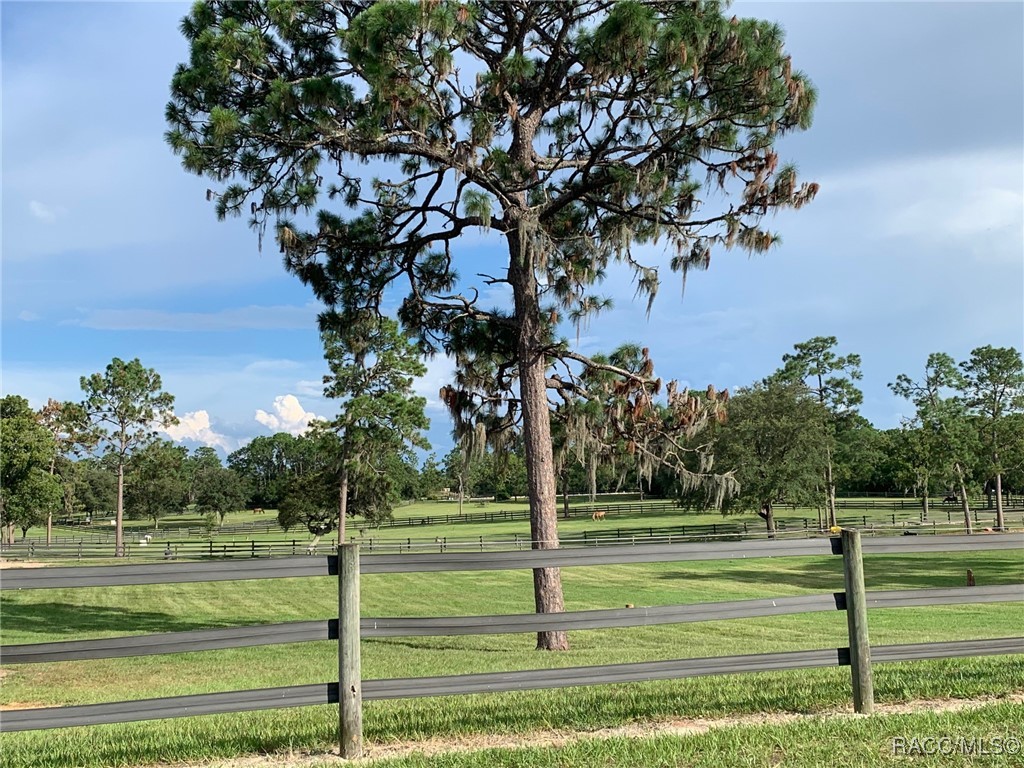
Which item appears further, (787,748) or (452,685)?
(452,685)

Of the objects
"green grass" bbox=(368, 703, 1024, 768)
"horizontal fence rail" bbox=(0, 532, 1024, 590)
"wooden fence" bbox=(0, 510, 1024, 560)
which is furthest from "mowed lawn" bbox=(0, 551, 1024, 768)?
"wooden fence" bbox=(0, 510, 1024, 560)

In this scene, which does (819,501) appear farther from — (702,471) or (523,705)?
(523,705)

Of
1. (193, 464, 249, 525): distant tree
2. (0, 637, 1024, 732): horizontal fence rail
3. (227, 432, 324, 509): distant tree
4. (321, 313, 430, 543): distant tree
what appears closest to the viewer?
(0, 637, 1024, 732): horizontal fence rail

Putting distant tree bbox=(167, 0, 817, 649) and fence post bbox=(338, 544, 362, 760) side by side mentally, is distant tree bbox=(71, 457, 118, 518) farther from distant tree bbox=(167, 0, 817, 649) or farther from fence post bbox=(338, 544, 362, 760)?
fence post bbox=(338, 544, 362, 760)

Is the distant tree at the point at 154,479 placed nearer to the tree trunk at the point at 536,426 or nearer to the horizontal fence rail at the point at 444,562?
the tree trunk at the point at 536,426

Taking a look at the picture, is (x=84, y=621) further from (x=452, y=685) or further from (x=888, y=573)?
(x=888, y=573)

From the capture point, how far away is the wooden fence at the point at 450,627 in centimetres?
422

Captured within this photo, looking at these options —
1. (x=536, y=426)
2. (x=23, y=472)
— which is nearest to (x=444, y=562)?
(x=536, y=426)

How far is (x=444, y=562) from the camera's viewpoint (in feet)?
15.3

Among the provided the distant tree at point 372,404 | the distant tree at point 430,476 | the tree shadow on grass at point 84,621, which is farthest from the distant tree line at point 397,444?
the distant tree at point 430,476

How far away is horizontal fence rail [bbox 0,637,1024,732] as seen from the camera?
415cm

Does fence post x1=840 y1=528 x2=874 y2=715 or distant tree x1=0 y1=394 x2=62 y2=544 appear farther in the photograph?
distant tree x1=0 y1=394 x2=62 y2=544

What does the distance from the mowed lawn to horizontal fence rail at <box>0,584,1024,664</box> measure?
0.65 metres

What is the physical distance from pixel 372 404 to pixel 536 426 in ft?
68.9
